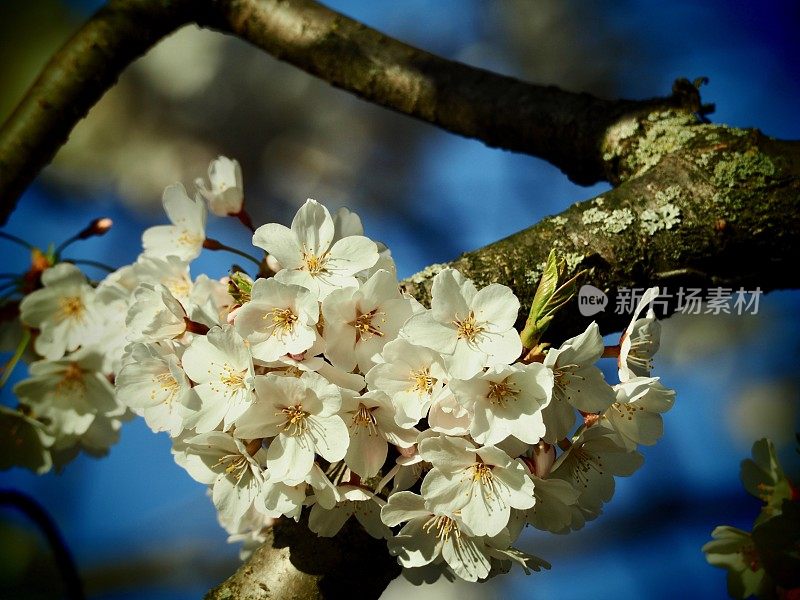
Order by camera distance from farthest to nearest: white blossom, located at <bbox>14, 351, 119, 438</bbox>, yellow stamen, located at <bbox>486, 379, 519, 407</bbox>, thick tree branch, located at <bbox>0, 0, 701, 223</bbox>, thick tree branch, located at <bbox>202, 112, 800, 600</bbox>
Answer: thick tree branch, located at <bbox>0, 0, 701, 223</bbox>, white blossom, located at <bbox>14, 351, 119, 438</bbox>, thick tree branch, located at <bbox>202, 112, 800, 600</bbox>, yellow stamen, located at <bbox>486, 379, 519, 407</bbox>

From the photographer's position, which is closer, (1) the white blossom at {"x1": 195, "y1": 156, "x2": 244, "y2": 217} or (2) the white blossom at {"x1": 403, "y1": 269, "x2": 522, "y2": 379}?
(2) the white blossom at {"x1": 403, "y1": 269, "x2": 522, "y2": 379}

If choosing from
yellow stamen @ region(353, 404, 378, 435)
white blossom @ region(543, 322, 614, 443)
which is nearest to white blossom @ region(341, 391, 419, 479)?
yellow stamen @ region(353, 404, 378, 435)

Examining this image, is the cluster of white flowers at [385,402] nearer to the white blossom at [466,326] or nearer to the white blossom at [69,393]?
the white blossom at [466,326]

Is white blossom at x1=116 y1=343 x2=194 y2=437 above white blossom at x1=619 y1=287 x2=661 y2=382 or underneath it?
underneath

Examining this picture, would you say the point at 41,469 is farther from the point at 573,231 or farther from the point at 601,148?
the point at 601,148

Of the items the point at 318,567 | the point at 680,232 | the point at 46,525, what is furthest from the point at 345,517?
the point at 46,525

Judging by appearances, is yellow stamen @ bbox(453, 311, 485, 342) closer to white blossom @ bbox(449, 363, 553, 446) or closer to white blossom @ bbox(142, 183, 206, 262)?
white blossom @ bbox(449, 363, 553, 446)

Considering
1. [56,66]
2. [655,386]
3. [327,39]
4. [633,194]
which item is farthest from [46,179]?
[655,386]

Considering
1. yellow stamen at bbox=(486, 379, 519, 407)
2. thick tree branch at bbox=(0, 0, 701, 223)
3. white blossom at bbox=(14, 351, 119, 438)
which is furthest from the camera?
thick tree branch at bbox=(0, 0, 701, 223)
